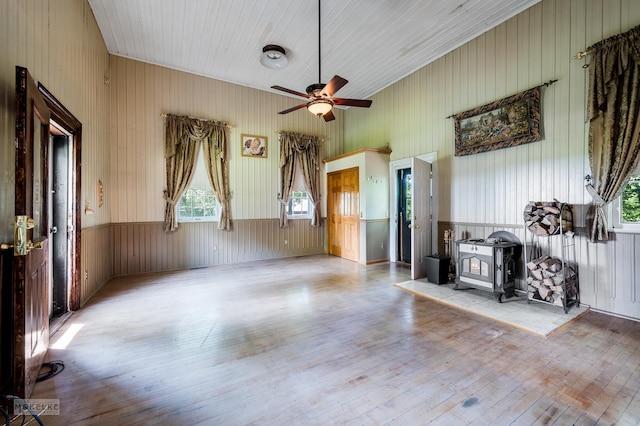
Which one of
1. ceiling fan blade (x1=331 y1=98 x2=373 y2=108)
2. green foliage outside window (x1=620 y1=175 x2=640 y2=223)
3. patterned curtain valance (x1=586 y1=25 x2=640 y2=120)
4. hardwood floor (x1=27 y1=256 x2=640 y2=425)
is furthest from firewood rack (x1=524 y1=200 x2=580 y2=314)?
ceiling fan blade (x1=331 y1=98 x2=373 y2=108)

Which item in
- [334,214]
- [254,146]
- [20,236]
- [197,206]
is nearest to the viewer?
[20,236]

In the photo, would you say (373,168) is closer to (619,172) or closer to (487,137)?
(487,137)

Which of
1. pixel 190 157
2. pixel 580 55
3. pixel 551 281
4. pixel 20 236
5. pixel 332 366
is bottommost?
pixel 332 366

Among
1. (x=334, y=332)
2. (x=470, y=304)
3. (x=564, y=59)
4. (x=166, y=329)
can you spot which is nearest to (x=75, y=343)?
(x=166, y=329)

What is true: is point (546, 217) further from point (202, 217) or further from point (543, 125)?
point (202, 217)

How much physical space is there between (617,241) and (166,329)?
529 centimetres

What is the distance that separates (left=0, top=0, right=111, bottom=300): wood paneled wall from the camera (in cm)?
194

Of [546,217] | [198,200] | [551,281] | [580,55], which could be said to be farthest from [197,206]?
[580,55]

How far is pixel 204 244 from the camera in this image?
20.0ft

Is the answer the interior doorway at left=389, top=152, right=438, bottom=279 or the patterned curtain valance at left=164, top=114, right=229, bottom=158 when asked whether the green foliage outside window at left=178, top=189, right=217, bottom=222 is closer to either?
the patterned curtain valance at left=164, top=114, right=229, bottom=158

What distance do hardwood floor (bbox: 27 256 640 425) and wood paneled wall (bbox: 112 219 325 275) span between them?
1.92m

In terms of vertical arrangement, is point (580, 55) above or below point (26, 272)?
above

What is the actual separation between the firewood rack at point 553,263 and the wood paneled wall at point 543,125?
133 millimetres

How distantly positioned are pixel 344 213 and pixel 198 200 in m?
3.45
